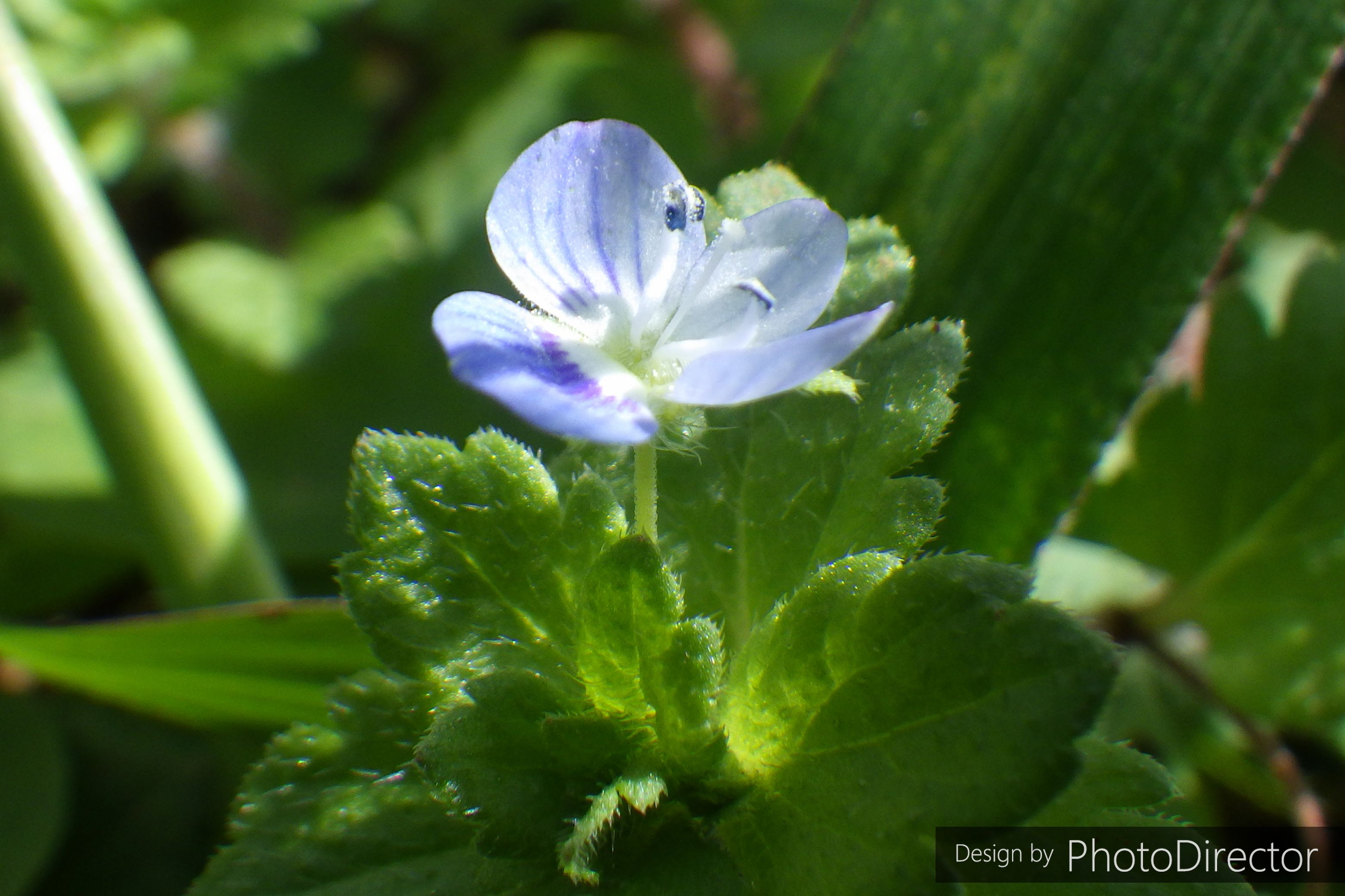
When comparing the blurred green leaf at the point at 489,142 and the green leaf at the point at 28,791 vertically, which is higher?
the blurred green leaf at the point at 489,142

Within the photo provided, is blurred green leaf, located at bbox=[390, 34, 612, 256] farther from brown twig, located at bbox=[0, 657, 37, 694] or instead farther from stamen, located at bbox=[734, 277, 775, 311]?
stamen, located at bbox=[734, 277, 775, 311]

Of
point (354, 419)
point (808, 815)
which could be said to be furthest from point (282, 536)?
point (808, 815)

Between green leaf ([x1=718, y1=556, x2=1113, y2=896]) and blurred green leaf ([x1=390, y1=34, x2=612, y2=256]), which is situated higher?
green leaf ([x1=718, y1=556, x2=1113, y2=896])

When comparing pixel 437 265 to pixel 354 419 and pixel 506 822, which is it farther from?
pixel 506 822

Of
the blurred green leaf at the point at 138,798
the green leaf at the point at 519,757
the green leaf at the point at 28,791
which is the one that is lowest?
the blurred green leaf at the point at 138,798

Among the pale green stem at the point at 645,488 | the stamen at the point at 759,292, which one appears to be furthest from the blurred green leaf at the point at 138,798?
the stamen at the point at 759,292

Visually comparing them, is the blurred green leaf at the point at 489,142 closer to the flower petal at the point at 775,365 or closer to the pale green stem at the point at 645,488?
the pale green stem at the point at 645,488

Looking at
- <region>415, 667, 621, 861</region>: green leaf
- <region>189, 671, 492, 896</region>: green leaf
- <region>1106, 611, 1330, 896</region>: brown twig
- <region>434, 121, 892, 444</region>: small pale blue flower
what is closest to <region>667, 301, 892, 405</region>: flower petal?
<region>434, 121, 892, 444</region>: small pale blue flower

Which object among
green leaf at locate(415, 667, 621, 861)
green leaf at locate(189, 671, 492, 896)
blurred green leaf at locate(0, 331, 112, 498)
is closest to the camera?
green leaf at locate(415, 667, 621, 861)
